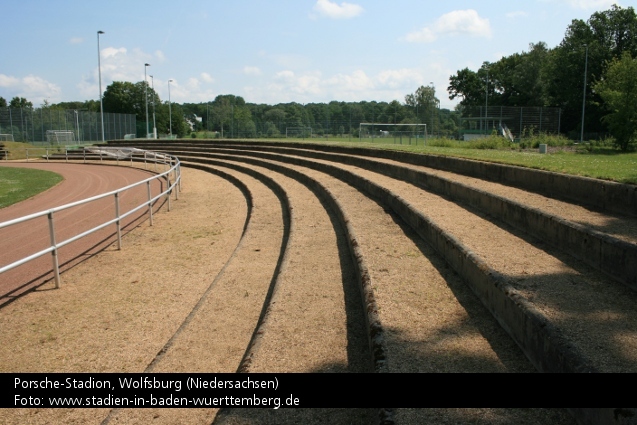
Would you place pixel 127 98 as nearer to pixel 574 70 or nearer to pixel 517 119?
pixel 574 70

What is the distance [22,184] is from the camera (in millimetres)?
20734

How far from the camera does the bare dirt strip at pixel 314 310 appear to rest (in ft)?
11.5

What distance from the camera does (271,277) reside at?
717cm

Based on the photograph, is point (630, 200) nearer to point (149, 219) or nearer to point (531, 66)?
point (149, 219)

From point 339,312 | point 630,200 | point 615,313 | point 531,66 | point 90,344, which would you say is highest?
point 531,66

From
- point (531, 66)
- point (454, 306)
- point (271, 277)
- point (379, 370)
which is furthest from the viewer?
point (531, 66)

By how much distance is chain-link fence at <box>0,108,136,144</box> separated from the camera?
158 feet

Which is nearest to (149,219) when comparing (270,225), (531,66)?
(270,225)

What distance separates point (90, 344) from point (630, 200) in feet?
20.7

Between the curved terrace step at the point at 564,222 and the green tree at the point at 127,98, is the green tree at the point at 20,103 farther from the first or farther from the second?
the curved terrace step at the point at 564,222

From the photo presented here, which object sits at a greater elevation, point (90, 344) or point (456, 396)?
point (456, 396)
